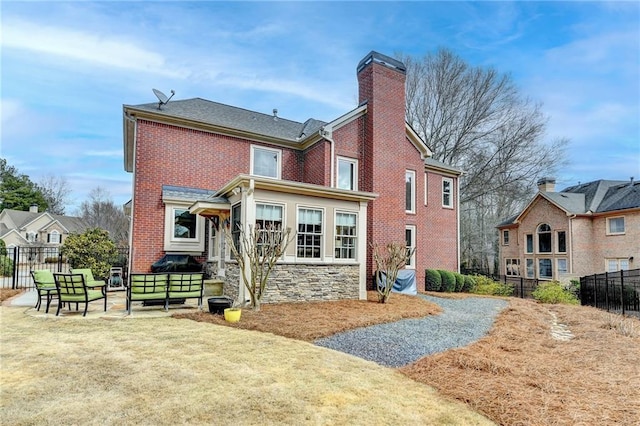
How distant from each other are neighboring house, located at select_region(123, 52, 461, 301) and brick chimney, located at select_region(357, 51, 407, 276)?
4 cm

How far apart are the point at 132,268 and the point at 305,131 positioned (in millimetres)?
9132

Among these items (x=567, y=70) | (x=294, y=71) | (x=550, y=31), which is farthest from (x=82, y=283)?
(x=567, y=70)

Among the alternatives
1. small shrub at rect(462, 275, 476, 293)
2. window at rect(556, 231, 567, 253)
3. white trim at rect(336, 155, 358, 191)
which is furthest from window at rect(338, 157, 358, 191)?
window at rect(556, 231, 567, 253)

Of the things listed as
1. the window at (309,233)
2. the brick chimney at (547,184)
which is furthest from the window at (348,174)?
the brick chimney at (547,184)

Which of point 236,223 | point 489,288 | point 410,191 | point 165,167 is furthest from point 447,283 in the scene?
point 165,167

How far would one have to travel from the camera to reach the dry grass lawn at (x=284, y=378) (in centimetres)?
338

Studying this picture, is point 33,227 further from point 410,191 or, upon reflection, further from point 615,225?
point 615,225

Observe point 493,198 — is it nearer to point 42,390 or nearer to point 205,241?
point 205,241

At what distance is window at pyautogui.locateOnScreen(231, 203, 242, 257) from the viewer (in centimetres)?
946

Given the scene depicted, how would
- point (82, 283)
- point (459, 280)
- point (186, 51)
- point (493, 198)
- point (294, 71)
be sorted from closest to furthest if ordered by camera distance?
point (82, 283) < point (186, 51) < point (294, 71) < point (459, 280) < point (493, 198)

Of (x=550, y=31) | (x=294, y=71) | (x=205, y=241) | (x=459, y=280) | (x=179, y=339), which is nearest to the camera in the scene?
(x=179, y=339)

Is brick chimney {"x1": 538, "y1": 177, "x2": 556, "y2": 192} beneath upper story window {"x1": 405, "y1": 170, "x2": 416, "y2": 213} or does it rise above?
above

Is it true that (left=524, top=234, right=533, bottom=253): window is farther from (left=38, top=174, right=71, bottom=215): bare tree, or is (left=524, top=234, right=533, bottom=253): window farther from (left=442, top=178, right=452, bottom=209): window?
(left=38, top=174, right=71, bottom=215): bare tree

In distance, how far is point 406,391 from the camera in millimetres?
4008
